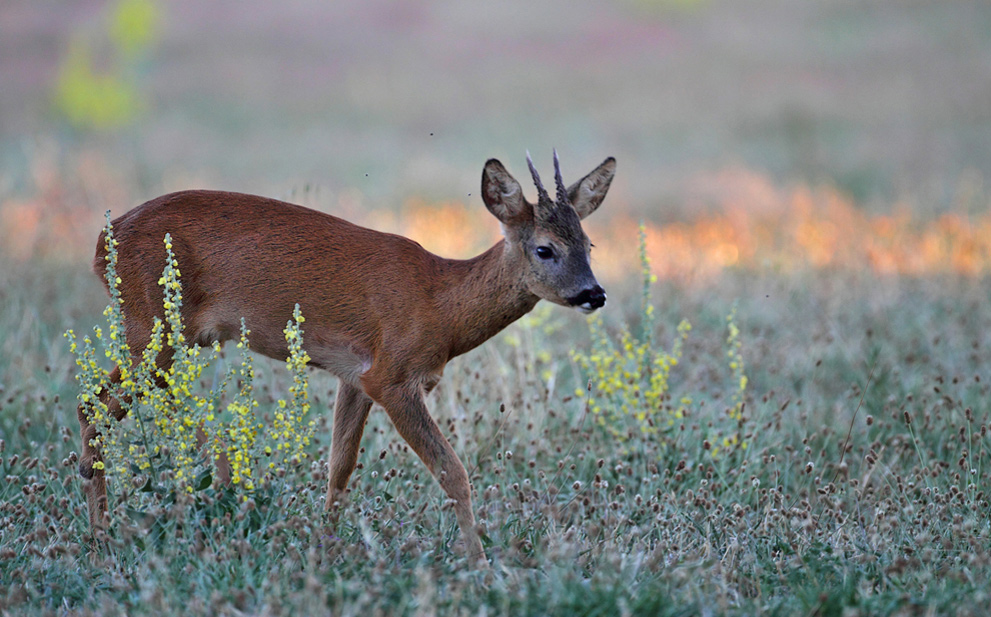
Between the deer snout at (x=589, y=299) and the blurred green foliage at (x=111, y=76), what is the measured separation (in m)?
28.5

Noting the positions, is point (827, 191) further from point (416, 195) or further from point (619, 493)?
point (619, 493)

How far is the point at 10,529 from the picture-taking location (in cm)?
410

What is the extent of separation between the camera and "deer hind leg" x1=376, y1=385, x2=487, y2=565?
406 cm

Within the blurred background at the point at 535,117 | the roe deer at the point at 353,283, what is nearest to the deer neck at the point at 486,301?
the roe deer at the point at 353,283

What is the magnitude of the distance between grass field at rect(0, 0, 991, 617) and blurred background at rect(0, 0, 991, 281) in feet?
0.45

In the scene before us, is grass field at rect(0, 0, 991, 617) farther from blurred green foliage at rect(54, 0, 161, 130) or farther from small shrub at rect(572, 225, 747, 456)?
blurred green foliage at rect(54, 0, 161, 130)

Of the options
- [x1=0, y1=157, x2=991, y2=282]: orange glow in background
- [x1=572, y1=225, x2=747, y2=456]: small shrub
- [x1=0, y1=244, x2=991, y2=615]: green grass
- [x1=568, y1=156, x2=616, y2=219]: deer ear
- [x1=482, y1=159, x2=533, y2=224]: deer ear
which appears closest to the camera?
[x1=0, y1=244, x2=991, y2=615]: green grass

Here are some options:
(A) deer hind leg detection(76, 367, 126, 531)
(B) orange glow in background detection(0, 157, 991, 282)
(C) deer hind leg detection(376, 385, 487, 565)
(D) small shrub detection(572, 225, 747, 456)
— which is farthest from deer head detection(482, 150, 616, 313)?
(B) orange glow in background detection(0, 157, 991, 282)

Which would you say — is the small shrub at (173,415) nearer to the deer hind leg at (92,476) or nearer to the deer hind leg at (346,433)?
the deer hind leg at (92,476)

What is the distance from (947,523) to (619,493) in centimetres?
135

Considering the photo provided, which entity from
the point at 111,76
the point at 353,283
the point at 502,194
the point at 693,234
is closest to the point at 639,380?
the point at 502,194

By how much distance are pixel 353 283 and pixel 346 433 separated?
688 mm

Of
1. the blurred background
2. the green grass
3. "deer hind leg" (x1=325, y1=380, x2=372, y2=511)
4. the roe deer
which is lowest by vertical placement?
the green grass

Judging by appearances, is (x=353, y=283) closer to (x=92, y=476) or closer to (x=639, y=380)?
(x=92, y=476)
